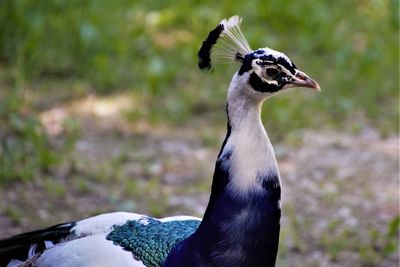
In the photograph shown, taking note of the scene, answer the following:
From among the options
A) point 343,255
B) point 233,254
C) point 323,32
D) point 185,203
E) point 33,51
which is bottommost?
point 233,254

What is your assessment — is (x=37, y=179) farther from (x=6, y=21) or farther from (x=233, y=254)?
(x=233, y=254)

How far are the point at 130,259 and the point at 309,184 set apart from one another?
7.37 feet

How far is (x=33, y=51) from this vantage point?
5.31 meters

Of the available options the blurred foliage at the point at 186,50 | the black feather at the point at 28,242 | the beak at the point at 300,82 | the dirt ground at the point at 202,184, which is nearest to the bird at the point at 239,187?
the beak at the point at 300,82

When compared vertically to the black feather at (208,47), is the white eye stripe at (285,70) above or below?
below

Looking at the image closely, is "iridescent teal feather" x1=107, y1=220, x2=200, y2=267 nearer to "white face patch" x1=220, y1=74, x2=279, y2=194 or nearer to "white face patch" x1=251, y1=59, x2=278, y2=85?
"white face patch" x1=220, y1=74, x2=279, y2=194

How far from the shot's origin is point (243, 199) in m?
2.63

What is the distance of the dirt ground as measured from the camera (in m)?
4.21

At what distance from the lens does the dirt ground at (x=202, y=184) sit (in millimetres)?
4211

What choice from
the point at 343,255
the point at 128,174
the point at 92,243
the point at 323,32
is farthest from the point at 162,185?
the point at 323,32

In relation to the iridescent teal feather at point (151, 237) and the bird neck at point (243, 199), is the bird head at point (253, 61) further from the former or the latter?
the iridescent teal feather at point (151, 237)

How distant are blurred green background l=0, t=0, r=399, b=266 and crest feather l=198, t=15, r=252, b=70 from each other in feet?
5.25

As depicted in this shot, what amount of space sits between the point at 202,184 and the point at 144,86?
1233 millimetres

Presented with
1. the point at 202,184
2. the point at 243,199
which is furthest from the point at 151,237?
the point at 202,184
